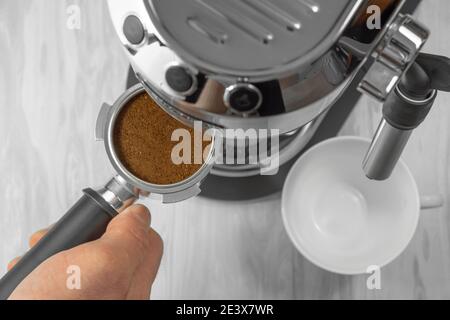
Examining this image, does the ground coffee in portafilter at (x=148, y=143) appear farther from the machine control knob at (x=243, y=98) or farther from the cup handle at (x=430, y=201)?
the cup handle at (x=430, y=201)

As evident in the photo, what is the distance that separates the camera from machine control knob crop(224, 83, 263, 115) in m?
0.26

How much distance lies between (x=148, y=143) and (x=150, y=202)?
0.15 m

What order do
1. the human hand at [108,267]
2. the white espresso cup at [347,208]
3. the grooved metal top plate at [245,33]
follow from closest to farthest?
1. the grooved metal top plate at [245,33]
2. the human hand at [108,267]
3. the white espresso cup at [347,208]

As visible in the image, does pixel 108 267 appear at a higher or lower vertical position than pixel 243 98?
Answer: lower

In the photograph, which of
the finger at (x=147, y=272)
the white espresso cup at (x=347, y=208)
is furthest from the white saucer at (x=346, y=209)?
the finger at (x=147, y=272)

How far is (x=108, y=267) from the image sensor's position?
0.40 m

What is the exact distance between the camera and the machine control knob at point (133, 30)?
10.7 inches

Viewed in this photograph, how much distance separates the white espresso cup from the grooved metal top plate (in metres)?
0.27

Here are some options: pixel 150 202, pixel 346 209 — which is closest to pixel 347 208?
pixel 346 209

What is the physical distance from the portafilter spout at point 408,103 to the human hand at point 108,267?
0.21 meters

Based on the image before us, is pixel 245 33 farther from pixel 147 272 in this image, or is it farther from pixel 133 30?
pixel 147 272

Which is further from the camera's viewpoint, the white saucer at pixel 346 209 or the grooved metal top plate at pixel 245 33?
the white saucer at pixel 346 209
